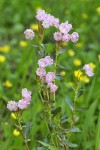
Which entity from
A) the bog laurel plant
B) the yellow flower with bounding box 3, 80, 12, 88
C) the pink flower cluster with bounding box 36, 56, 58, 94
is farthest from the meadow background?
the pink flower cluster with bounding box 36, 56, 58, 94

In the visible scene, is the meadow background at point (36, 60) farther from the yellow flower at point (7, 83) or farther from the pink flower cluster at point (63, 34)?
the pink flower cluster at point (63, 34)


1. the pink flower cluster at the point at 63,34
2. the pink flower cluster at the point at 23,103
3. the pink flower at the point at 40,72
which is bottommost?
the pink flower cluster at the point at 23,103

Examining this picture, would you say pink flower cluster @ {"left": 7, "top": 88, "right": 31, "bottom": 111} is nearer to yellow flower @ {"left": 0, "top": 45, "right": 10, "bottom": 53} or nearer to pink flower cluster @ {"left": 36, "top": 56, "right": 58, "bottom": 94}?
pink flower cluster @ {"left": 36, "top": 56, "right": 58, "bottom": 94}

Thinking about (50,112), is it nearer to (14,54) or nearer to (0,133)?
(0,133)

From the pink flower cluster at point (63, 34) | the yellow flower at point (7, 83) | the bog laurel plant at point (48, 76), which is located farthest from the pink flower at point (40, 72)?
the yellow flower at point (7, 83)

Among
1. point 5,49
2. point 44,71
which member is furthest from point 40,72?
point 5,49

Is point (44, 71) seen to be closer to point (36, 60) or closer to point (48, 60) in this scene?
point (48, 60)

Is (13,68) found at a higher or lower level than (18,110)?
higher

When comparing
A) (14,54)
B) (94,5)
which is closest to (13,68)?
(14,54)
